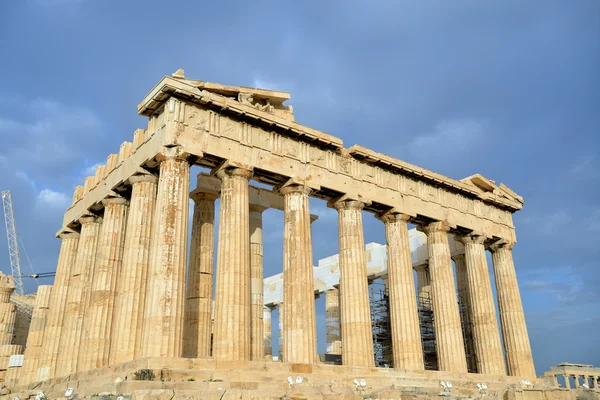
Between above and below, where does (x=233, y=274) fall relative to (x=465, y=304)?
below

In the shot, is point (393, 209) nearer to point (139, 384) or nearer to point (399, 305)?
point (399, 305)

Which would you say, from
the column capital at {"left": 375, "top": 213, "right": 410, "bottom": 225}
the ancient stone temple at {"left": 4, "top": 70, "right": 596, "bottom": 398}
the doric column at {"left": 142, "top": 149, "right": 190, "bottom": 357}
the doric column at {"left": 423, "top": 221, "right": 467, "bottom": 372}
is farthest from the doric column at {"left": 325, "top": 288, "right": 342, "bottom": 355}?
the doric column at {"left": 142, "top": 149, "right": 190, "bottom": 357}

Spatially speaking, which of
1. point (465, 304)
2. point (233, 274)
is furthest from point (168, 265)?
point (465, 304)

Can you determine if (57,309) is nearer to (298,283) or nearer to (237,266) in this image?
(237,266)

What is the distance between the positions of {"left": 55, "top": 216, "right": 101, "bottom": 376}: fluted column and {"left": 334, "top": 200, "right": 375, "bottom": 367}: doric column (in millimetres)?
11514

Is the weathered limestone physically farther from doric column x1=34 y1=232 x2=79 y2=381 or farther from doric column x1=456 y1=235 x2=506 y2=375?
doric column x1=456 y1=235 x2=506 y2=375

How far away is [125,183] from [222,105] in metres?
5.60

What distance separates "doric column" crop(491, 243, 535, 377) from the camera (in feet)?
102

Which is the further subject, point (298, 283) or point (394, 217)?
point (394, 217)

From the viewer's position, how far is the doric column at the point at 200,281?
23.8 meters

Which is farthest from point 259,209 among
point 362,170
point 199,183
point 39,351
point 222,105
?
point 39,351

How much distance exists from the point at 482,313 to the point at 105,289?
19.5 m

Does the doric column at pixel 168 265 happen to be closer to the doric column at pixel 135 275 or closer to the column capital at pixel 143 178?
the doric column at pixel 135 275

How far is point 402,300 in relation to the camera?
2647 centimetres
